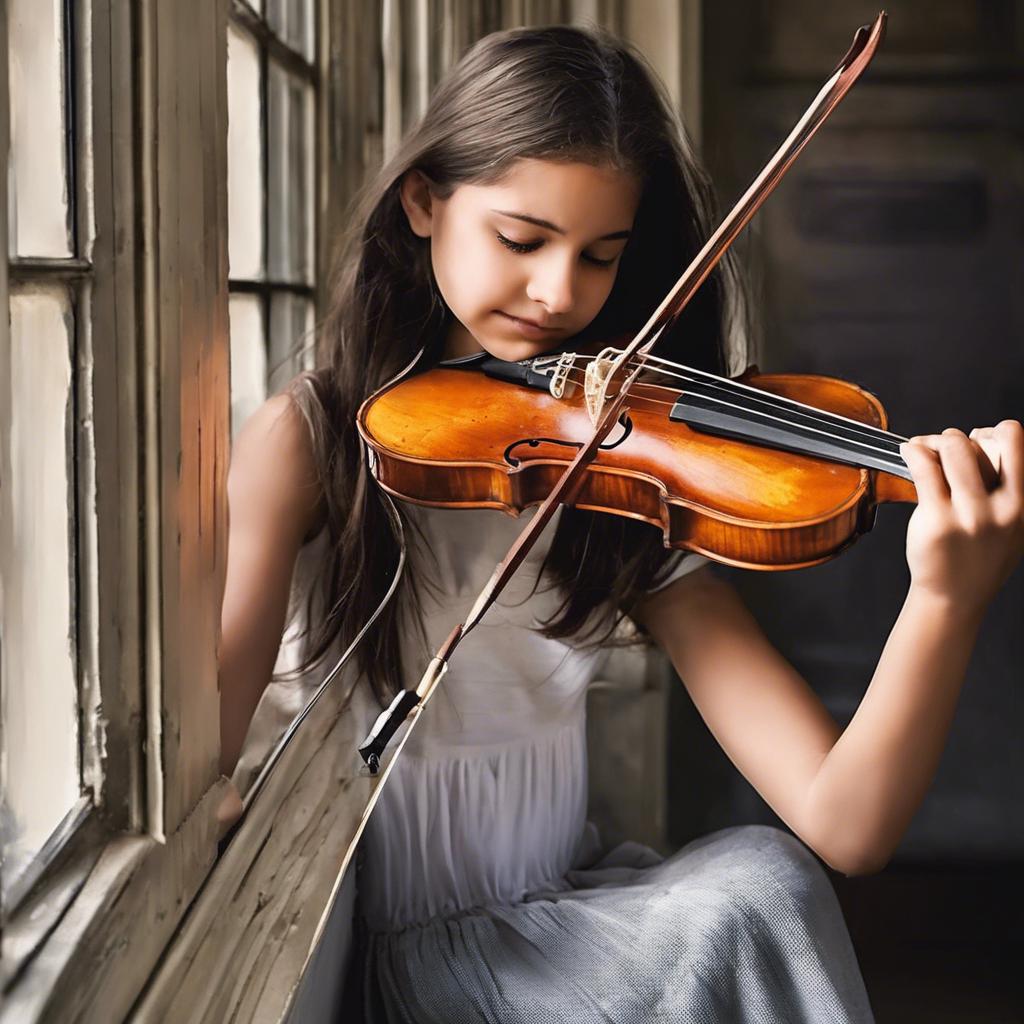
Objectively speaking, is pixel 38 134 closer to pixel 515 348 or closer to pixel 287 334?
pixel 515 348

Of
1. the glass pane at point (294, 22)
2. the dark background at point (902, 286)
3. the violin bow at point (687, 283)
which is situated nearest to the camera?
the violin bow at point (687, 283)

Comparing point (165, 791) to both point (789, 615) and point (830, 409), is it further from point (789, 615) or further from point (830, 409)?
point (789, 615)

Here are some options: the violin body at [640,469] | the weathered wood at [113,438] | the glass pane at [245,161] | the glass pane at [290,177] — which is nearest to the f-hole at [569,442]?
the violin body at [640,469]

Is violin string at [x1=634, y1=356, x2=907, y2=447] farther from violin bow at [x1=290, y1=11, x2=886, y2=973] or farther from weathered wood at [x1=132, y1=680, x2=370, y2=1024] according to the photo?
weathered wood at [x1=132, y1=680, x2=370, y2=1024]

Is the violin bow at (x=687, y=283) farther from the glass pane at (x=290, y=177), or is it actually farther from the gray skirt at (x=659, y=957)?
the glass pane at (x=290, y=177)

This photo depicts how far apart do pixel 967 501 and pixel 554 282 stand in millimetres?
300

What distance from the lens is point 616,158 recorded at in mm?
821

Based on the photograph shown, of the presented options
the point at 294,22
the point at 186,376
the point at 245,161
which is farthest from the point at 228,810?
the point at 294,22

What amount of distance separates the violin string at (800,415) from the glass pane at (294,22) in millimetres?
573

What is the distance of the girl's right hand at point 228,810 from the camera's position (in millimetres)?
754

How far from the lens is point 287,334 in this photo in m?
1.30

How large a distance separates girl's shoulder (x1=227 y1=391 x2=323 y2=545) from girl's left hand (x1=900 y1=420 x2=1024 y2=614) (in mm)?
427

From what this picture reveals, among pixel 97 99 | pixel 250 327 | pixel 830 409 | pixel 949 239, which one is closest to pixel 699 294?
pixel 830 409

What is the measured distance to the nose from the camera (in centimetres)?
80
